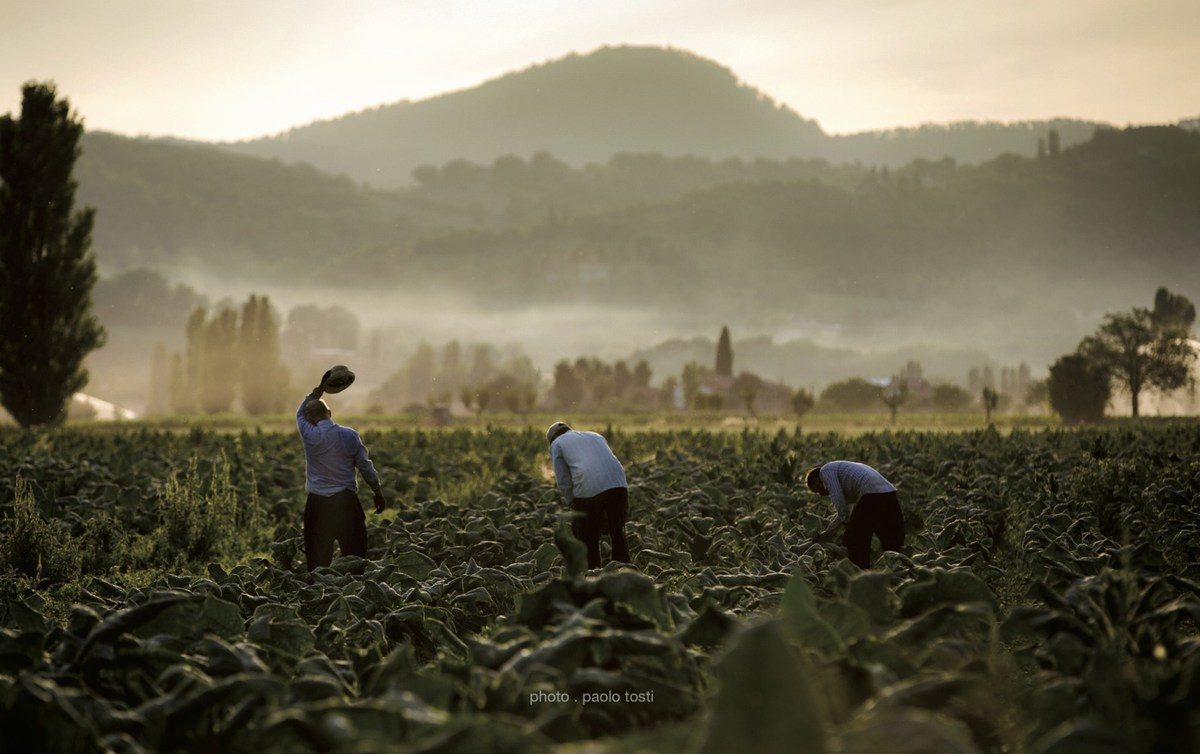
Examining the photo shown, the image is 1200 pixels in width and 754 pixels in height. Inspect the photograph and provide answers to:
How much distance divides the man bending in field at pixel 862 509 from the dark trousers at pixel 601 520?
2.62 metres

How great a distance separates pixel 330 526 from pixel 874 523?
6.82 metres

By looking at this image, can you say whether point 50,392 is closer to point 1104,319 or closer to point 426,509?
point 426,509

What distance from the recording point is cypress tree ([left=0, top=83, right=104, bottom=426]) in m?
53.5

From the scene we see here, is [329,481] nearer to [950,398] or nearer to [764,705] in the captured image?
[764,705]

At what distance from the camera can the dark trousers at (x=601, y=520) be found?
40.5ft

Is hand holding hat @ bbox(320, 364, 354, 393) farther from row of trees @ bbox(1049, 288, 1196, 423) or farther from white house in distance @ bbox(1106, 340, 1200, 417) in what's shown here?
white house in distance @ bbox(1106, 340, 1200, 417)

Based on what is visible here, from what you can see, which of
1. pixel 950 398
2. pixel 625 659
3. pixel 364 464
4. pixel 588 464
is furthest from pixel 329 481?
pixel 950 398

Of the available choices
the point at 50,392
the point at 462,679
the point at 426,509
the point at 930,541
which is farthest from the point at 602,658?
the point at 50,392

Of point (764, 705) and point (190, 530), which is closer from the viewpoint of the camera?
point (764, 705)

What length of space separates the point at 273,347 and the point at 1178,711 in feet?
420

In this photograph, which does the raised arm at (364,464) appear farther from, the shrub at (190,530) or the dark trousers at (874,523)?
the dark trousers at (874,523)

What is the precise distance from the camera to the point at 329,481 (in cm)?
1248

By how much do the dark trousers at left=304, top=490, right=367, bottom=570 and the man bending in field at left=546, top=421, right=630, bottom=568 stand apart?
260cm

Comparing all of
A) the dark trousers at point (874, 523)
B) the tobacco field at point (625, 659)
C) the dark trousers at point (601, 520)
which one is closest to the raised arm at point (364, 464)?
the tobacco field at point (625, 659)
